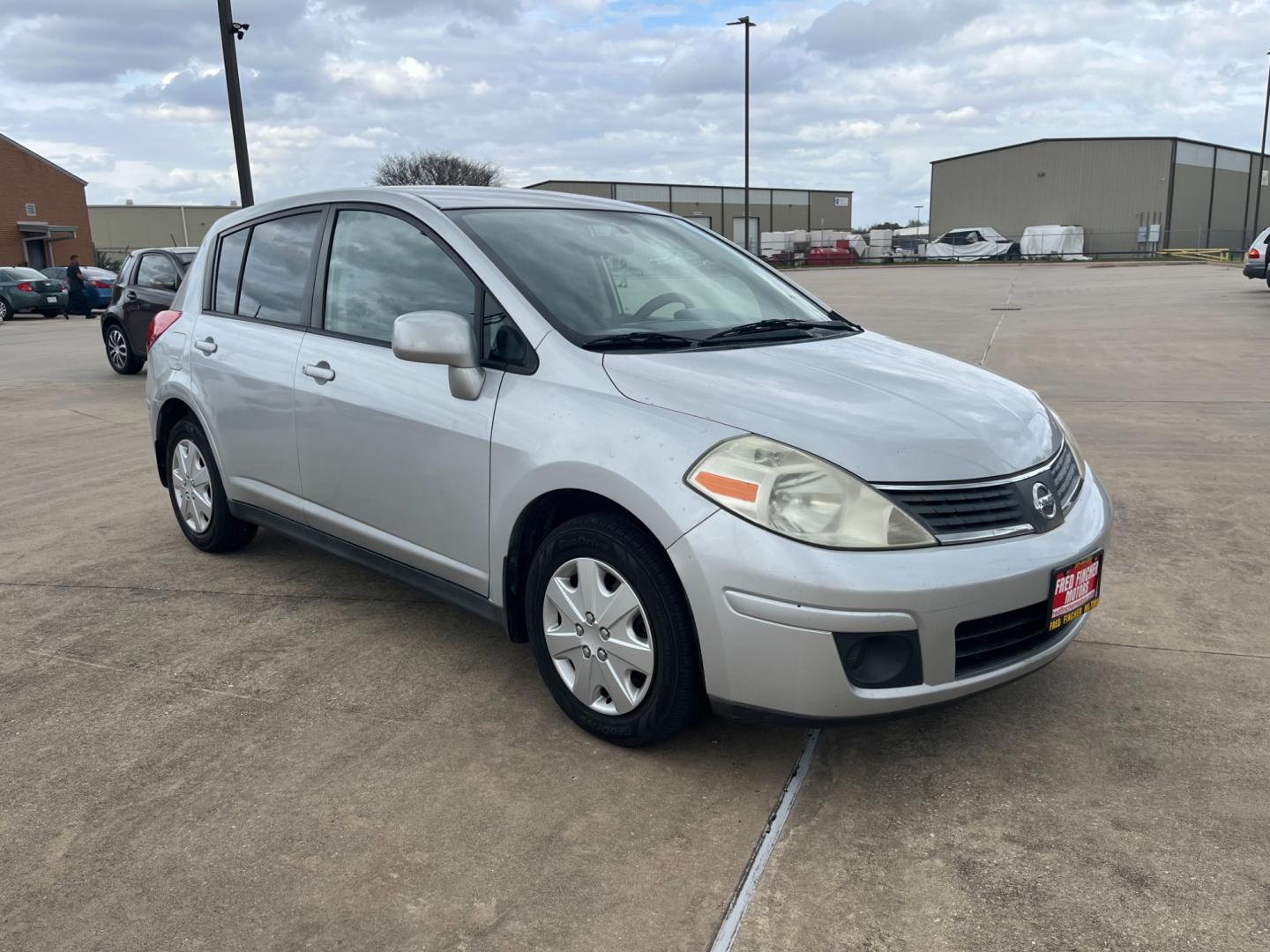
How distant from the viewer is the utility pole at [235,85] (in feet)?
40.9

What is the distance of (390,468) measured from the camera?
362 centimetres

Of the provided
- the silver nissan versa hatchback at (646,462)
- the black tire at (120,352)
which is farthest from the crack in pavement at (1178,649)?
the black tire at (120,352)

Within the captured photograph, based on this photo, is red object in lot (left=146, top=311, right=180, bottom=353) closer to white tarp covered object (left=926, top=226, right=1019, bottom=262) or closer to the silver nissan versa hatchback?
the silver nissan versa hatchback

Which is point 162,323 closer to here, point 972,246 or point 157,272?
point 157,272

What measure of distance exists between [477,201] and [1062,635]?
2.49m

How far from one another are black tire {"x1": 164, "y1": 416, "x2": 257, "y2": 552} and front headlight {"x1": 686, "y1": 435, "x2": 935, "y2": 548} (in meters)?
2.94

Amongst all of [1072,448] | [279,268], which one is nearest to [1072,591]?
[1072,448]

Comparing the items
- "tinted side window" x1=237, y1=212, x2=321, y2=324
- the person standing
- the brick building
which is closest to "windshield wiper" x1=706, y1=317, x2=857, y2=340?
"tinted side window" x1=237, y1=212, x2=321, y2=324

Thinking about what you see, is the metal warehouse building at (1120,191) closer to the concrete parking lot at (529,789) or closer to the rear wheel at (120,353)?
the rear wheel at (120,353)

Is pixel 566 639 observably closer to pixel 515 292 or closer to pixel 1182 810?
pixel 515 292

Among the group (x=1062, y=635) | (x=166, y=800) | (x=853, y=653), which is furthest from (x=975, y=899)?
(x=166, y=800)

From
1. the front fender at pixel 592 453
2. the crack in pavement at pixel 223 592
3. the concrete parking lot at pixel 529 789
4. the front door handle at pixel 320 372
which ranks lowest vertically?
the concrete parking lot at pixel 529 789

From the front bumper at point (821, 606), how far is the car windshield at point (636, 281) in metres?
0.94

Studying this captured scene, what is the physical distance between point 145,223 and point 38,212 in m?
21.8
